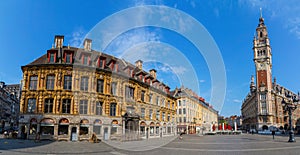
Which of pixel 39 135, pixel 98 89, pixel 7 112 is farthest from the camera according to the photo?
pixel 7 112

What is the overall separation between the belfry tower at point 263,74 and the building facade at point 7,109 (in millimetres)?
92941

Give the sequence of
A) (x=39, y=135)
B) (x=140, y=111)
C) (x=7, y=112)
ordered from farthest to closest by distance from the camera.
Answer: (x=7, y=112) → (x=140, y=111) → (x=39, y=135)

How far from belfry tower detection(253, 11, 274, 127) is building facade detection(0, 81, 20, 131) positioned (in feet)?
305

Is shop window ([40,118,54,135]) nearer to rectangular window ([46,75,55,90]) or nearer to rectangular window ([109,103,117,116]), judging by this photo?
rectangular window ([46,75,55,90])

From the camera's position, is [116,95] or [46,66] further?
[116,95]

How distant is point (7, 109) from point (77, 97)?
2656 inches

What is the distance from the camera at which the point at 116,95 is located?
33.3 meters

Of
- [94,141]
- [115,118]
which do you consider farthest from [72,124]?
[115,118]

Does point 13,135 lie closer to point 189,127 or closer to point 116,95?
point 116,95

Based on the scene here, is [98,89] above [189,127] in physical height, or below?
above

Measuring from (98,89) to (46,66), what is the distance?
24.2 feet

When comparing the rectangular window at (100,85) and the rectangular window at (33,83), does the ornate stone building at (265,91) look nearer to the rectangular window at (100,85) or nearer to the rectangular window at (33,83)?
the rectangular window at (100,85)

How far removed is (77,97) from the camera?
29.5 meters

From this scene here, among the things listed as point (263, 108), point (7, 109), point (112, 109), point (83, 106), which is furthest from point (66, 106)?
point (263, 108)
